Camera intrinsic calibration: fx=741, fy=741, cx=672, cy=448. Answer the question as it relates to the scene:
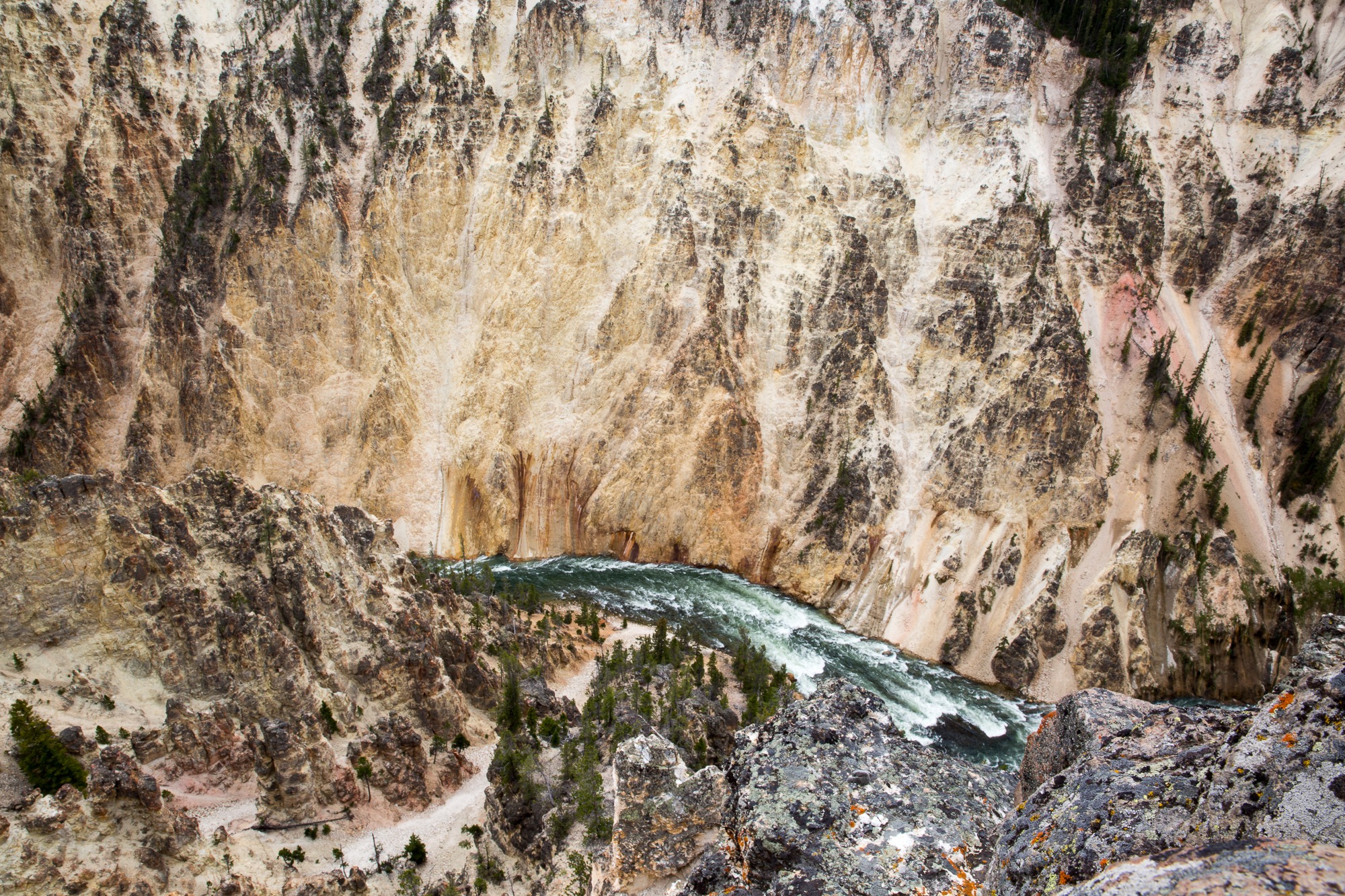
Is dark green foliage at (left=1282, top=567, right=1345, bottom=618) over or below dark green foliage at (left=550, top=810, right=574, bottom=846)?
over

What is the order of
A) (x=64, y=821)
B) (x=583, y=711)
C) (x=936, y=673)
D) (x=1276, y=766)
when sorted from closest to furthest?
(x=1276, y=766) → (x=64, y=821) → (x=583, y=711) → (x=936, y=673)

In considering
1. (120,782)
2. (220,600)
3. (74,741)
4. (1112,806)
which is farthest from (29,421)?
(1112,806)

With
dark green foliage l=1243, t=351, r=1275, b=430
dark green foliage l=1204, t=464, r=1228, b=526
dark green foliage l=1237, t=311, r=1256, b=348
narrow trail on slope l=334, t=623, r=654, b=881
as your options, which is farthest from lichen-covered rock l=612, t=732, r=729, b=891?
dark green foliage l=1237, t=311, r=1256, b=348

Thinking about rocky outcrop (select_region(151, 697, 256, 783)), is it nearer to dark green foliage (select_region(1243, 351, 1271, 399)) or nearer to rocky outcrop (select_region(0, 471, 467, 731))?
rocky outcrop (select_region(0, 471, 467, 731))

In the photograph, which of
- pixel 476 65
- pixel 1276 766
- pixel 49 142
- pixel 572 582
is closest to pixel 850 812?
pixel 1276 766

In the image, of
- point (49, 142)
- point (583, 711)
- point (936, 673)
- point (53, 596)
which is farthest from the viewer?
point (49, 142)

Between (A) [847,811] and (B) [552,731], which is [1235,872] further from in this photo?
→ (B) [552,731]

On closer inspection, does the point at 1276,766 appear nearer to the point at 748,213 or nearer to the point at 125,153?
the point at 748,213
